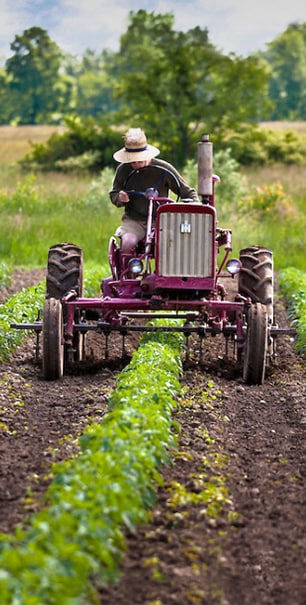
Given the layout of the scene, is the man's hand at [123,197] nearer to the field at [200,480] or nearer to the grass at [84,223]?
the field at [200,480]

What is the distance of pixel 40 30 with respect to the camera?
74.6 m

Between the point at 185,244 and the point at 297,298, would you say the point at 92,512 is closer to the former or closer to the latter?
the point at 185,244

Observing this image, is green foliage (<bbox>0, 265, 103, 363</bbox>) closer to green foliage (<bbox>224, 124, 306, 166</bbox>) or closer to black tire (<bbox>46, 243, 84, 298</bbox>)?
black tire (<bbox>46, 243, 84, 298</bbox>)

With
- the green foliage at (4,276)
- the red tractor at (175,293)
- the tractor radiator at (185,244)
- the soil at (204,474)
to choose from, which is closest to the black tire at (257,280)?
the red tractor at (175,293)

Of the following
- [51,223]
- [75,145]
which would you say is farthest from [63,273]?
[75,145]

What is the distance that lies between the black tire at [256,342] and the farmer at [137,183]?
142 cm

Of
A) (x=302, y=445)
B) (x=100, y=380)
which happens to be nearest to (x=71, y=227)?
(x=100, y=380)

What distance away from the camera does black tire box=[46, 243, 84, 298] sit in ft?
35.4

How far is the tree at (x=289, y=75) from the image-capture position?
3241 inches

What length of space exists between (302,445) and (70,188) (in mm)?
25086

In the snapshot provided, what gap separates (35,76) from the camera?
7550 cm

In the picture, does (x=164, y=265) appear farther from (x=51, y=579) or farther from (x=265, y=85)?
(x=265, y=85)

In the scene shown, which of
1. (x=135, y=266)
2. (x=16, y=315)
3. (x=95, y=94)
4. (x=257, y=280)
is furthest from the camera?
(x=95, y=94)

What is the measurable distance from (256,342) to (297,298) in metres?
5.07
